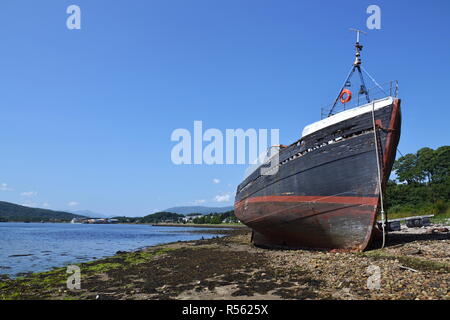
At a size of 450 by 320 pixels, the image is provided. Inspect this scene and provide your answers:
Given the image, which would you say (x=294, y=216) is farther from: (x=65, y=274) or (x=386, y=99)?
(x=65, y=274)

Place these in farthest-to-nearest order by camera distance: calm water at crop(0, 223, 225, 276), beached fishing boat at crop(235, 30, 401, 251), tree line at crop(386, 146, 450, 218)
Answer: tree line at crop(386, 146, 450, 218), calm water at crop(0, 223, 225, 276), beached fishing boat at crop(235, 30, 401, 251)

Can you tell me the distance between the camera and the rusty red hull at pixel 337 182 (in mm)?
12227

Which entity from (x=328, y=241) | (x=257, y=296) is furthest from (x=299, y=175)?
(x=257, y=296)

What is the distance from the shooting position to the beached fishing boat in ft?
40.0

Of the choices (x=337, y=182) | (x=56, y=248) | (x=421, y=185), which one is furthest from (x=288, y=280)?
(x=421, y=185)

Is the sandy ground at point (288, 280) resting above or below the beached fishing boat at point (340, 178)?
below

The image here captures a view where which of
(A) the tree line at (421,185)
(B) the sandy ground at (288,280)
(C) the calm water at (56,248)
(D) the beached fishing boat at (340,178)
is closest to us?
(B) the sandy ground at (288,280)

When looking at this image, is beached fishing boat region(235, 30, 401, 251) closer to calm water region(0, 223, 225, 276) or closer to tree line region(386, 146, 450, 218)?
calm water region(0, 223, 225, 276)

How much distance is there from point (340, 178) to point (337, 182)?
22cm

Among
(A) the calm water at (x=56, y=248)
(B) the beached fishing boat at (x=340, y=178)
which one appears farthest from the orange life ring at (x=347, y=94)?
(A) the calm water at (x=56, y=248)

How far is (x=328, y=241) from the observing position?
533 inches

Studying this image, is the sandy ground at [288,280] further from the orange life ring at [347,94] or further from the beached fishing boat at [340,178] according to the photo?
the orange life ring at [347,94]

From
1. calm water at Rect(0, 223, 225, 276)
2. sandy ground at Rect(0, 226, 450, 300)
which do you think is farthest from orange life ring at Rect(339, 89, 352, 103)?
calm water at Rect(0, 223, 225, 276)

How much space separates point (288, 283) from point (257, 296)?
1516 millimetres
